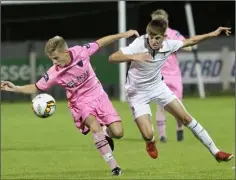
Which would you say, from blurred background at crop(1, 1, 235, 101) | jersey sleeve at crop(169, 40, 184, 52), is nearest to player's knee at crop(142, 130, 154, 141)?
jersey sleeve at crop(169, 40, 184, 52)

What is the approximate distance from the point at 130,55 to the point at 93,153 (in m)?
3.47

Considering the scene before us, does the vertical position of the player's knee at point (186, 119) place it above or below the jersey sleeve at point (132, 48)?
below

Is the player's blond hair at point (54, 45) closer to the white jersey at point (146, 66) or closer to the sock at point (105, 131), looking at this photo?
the white jersey at point (146, 66)

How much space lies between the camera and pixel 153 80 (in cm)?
1119

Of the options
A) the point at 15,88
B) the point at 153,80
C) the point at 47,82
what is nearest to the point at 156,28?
the point at 153,80

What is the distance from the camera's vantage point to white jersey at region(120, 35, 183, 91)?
429 inches

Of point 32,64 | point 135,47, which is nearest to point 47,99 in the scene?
point 135,47

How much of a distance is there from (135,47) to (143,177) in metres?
1.78

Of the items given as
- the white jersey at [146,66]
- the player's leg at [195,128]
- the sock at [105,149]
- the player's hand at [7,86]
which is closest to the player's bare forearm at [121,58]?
the white jersey at [146,66]

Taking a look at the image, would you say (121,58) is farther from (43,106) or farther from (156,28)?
(43,106)

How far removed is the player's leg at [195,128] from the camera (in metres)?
10.5

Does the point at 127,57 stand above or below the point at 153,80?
above

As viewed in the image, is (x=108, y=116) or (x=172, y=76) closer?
(x=108, y=116)

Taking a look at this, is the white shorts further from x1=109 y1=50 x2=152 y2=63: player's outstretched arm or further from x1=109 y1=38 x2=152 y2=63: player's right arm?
x1=109 y1=50 x2=152 y2=63: player's outstretched arm
